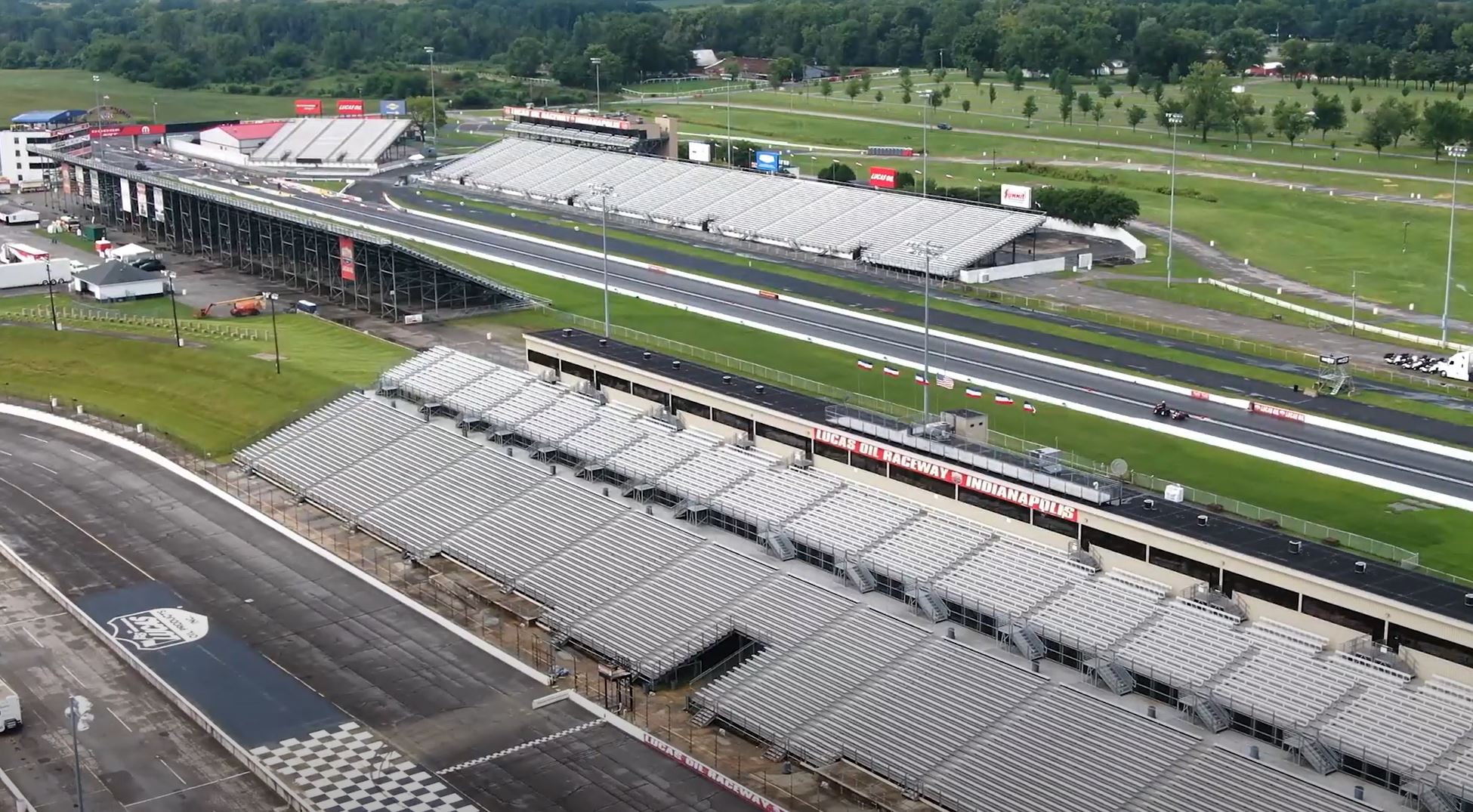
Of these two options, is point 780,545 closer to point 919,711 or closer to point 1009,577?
point 1009,577

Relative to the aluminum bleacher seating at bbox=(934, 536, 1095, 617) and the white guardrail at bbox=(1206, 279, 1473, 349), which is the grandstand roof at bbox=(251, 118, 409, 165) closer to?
the white guardrail at bbox=(1206, 279, 1473, 349)

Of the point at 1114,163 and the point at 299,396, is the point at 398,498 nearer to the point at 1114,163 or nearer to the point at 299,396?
the point at 299,396

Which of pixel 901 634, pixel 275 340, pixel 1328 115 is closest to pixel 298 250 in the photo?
A: pixel 275 340

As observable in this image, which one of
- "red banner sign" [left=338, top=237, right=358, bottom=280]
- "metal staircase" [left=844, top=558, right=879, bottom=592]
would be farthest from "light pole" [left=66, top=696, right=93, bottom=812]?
"red banner sign" [left=338, top=237, right=358, bottom=280]

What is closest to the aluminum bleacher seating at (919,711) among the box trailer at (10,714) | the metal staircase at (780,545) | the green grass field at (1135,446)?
the metal staircase at (780,545)

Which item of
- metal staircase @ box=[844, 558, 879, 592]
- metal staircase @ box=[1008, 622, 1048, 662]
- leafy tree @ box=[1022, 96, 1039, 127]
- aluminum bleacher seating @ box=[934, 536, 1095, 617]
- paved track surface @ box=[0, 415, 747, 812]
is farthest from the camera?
leafy tree @ box=[1022, 96, 1039, 127]

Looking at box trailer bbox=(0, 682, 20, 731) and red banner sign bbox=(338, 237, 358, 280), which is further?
red banner sign bbox=(338, 237, 358, 280)

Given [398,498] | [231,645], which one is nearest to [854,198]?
[398,498]

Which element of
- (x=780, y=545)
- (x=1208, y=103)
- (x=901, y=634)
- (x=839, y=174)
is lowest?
(x=901, y=634)
